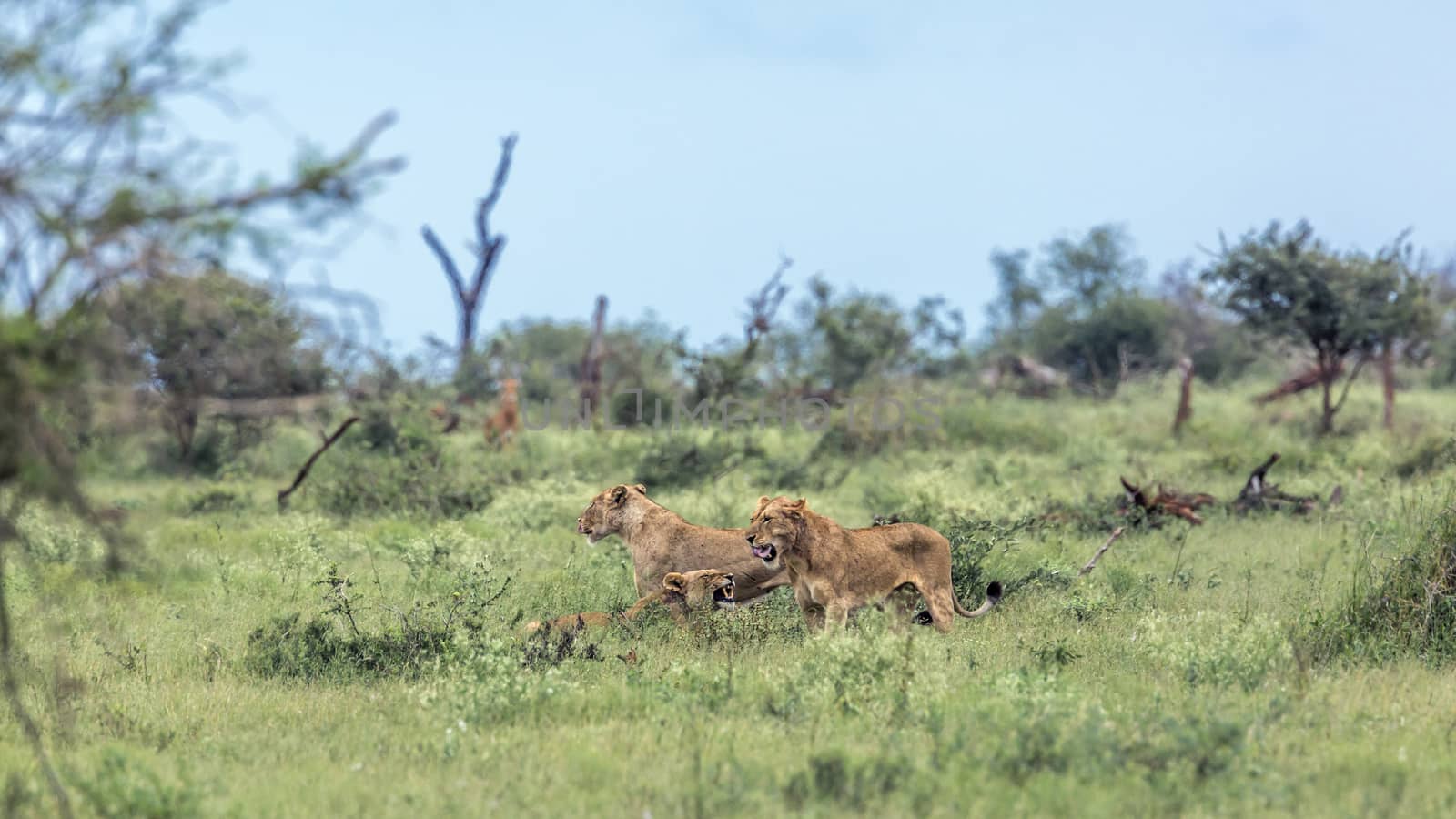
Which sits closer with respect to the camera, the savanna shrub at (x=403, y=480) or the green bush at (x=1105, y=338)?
the savanna shrub at (x=403, y=480)

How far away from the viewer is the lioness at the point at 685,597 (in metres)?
9.73

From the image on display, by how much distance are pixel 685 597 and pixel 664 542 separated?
82cm

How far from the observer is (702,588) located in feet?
32.2

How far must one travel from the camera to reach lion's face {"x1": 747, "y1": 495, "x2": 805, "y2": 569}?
9.39m

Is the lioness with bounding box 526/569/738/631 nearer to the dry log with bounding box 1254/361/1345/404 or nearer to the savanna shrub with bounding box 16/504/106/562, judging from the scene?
the savanna shrub with bounding box 16/504/106/562

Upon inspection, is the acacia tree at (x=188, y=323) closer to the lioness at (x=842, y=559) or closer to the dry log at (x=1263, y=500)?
the lioness at (x=842, y=559)

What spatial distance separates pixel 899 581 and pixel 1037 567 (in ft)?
7.99

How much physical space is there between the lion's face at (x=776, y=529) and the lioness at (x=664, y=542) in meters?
0.40

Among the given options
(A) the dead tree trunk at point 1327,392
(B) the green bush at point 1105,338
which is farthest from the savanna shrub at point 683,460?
(B) the green bush at point 1105,338

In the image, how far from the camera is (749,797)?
6160mm

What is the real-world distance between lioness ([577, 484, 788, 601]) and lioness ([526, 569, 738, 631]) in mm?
279

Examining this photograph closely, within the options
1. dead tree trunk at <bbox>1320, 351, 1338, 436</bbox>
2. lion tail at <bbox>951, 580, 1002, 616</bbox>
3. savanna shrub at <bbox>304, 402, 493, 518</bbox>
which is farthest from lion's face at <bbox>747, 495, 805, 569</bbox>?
dead tree trunk at <bbox>1320, 351, 1338, 436</bbox>

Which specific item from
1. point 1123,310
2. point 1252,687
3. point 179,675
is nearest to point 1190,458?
point 1252,687

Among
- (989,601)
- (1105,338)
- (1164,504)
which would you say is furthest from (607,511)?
(1105,338)
